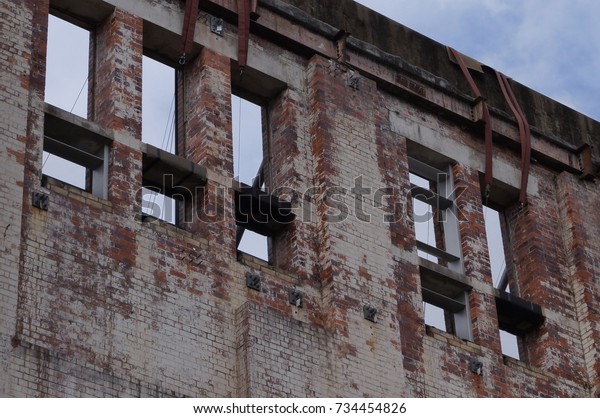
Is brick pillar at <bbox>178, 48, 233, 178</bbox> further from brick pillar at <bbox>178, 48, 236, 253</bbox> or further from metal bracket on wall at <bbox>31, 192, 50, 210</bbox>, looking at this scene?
metal bracket on wall at <bbox>31, 192, 50, 210</bbox>

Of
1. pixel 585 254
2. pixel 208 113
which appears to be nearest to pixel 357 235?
pixel 208 113

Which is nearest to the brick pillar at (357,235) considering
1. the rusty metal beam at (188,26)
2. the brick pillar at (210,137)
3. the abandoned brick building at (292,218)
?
the abandoned brick building at (292,218)

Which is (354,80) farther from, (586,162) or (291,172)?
(586,162)

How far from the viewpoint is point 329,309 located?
24.5 meters

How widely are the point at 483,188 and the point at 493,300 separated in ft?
7.62

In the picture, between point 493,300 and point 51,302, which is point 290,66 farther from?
point 51,302

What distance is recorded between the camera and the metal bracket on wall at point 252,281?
2402cm

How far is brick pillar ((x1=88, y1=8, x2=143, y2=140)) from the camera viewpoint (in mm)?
24359

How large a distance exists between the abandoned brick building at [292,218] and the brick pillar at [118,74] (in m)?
0.03

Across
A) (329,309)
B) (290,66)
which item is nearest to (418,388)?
(329,309)

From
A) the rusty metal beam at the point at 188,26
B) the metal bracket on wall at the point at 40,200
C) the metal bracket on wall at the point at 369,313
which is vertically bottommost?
the metal bracket on wall at the point at 369,313

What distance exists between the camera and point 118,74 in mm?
24656

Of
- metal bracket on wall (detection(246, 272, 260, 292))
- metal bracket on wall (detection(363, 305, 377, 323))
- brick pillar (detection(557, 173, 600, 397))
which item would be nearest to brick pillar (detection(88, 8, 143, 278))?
metal bracket on wall (detection(246, 272, 260, 292))

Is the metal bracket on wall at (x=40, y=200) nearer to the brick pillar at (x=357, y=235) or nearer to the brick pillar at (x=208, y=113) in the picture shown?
the brick pillar at (x=208, y=113)
